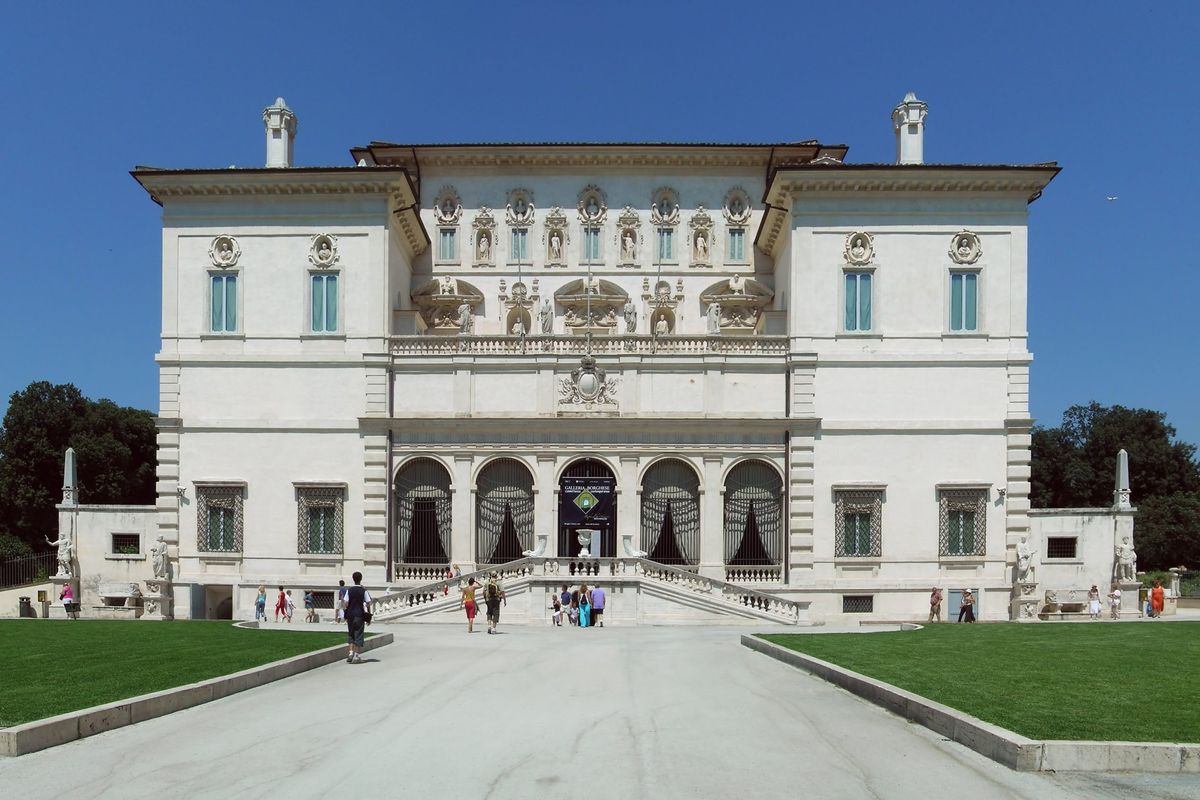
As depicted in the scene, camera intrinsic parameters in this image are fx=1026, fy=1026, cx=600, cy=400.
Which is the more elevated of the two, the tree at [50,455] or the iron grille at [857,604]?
the tree at [50,455]

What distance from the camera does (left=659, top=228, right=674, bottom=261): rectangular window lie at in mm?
45875

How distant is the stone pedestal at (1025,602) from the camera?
37.9 meters

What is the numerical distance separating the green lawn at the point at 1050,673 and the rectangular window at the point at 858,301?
47.1ft

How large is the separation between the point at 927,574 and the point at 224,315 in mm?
28981

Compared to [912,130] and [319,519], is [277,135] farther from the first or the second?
[912,130]

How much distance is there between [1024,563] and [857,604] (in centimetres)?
624

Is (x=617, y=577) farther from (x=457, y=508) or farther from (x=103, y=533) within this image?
(x=103, y=533)

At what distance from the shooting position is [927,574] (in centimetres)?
3866

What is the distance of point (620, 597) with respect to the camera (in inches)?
1421

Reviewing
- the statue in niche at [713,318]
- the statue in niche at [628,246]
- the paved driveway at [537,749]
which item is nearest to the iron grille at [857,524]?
the statue in niche at [713,318]

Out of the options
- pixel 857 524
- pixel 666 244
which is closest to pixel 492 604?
pixel 857 524

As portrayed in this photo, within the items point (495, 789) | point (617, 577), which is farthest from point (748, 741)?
point (617, 577)

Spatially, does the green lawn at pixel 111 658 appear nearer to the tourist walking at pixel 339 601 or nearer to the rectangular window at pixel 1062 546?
the tourist walking at pixel 339 601

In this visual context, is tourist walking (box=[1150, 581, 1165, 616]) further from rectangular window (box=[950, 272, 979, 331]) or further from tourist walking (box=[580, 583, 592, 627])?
tourist walking (box=[580, 583, 592, 627])
